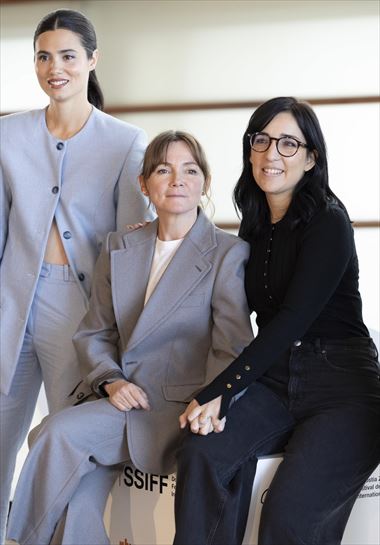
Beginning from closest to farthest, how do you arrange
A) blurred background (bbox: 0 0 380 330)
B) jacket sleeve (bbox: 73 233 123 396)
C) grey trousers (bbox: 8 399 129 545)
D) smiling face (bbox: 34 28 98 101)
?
grey trousers (bbox: 8 399 129 545) < jacket sleeve (bbox: 73 233 123 396) < smiling face (bbox: 34 28 98 101) < blurred background (bbox: 0 0 380 330)

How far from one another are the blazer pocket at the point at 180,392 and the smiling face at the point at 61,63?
0.73 m

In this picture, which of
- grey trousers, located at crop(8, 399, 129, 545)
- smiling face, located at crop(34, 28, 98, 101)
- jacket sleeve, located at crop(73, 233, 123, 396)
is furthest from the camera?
smiling face, located at crop(34, 28, 98, 101)

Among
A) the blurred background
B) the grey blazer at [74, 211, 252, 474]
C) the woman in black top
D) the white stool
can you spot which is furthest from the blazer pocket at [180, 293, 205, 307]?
the blurred background

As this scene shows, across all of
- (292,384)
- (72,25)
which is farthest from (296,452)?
(72,25)

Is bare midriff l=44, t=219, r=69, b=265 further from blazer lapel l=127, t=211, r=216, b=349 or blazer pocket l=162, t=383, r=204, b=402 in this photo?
blazer pocket l=162, t=383, r=204, b=402

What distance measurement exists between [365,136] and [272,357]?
91.4 inches

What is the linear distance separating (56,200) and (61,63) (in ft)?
1.03

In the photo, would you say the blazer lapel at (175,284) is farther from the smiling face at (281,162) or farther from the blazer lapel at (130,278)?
the smiling face at (281,162)

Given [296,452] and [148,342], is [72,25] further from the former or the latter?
[296,452]

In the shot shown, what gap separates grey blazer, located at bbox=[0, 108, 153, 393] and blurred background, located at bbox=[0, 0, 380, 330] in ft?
6.14

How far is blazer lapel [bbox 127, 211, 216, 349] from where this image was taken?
1.88 m

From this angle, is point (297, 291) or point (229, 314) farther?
point (229, 314)

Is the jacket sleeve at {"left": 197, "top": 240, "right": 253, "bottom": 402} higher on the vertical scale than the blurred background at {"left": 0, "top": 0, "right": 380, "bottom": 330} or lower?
lower

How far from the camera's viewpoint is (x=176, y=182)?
6.28 ft
